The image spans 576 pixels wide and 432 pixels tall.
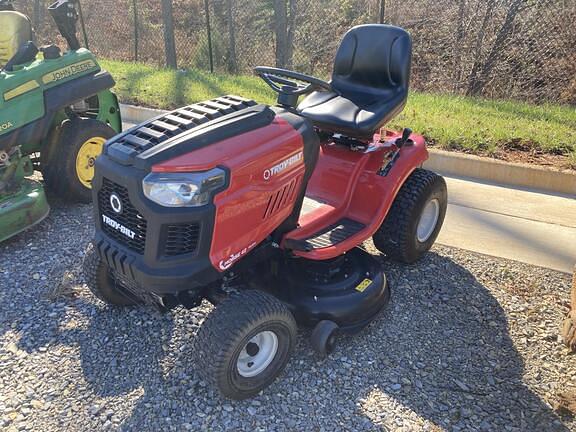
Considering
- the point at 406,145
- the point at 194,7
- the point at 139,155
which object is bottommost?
the point at 194,7

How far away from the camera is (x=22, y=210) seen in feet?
11.1

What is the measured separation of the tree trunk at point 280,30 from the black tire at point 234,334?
21.6 ft

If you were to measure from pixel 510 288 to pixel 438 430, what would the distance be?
1222 mm

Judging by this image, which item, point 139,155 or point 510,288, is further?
point 510,288

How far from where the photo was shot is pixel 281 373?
2.42 meters

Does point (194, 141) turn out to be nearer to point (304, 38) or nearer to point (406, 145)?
point (406, 145)

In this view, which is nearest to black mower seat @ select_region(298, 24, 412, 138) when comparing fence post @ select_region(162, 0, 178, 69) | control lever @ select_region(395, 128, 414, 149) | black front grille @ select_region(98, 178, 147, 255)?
control lever @ select_region(395, 128, 414, 149)

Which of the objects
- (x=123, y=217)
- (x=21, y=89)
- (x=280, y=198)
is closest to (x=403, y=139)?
(x=280, y=198)

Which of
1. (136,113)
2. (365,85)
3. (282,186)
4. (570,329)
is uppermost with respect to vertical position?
(365,85)

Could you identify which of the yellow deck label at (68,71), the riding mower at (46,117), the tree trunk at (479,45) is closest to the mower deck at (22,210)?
the riding mower at (46,117)

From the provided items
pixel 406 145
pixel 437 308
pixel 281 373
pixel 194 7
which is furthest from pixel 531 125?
pixel 194 7

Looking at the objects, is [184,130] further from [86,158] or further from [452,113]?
[452,113]

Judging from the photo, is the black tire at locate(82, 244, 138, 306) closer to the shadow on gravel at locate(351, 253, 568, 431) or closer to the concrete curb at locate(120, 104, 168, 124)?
the shadow on gravel at locate(351, 253, 568, 431)

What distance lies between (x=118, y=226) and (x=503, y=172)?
348 centimetres
